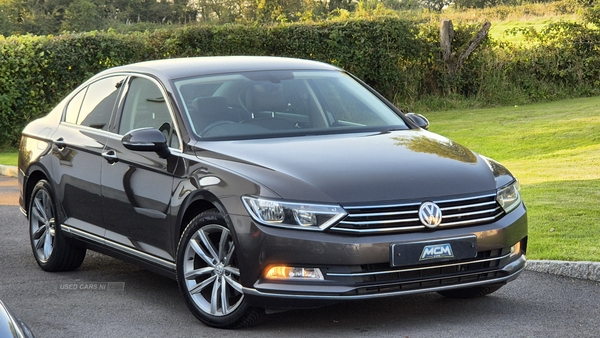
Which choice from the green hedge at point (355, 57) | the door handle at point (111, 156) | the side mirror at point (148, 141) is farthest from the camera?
the green hedge at point (355, 57)

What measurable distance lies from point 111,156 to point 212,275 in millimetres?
1481

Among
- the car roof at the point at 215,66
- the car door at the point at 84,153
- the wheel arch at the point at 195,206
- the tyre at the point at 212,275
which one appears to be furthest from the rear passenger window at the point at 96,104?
the tyre at the point at 212,275

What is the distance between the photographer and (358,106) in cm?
745

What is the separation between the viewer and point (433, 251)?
18.5 feet

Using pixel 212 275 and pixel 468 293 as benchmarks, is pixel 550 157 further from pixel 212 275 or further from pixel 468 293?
pixel 212 275

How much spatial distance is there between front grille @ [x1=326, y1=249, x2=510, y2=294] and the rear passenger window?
2.77 m

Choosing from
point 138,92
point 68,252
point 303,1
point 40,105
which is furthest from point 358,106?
point 303,1

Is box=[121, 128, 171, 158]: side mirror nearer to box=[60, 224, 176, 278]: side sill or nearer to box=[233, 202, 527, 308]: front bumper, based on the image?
box=[60, 224, 176, 278]: side sill

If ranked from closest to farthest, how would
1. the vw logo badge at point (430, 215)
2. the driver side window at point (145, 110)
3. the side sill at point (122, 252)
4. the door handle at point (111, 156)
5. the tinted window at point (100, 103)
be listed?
the vw logo badge at point (430, 215)
the side sill at point (122, 252)
the driver side window at point (145, 110)
the door handle at point (111, 156)
the tinted window at point (100, 103)

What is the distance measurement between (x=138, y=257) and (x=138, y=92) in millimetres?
1274

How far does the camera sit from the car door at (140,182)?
6551 mm

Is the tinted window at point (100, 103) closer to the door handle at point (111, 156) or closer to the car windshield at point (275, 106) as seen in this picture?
the door handle at point (111, 156)

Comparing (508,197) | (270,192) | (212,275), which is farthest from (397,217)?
(212,275)

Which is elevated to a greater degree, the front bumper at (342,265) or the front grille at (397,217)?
the front grille at (397,217)
